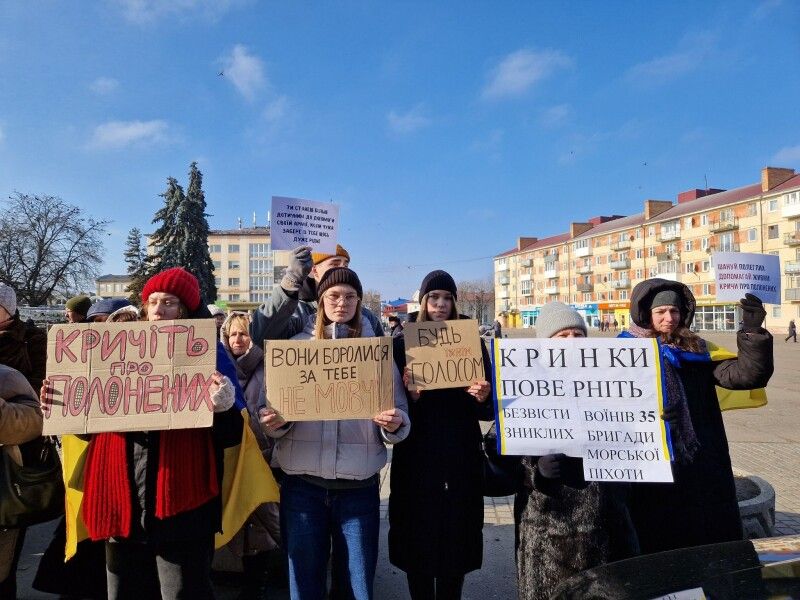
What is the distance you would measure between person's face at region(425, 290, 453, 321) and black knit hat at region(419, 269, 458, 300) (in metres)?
0.03

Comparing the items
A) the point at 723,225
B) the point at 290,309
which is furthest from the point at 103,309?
the point at 723,225

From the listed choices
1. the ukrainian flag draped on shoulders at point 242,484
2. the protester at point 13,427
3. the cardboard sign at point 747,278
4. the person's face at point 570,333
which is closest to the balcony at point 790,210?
the cardboard sign at point 747,278

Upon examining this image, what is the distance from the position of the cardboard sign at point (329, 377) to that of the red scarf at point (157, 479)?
1.38ft

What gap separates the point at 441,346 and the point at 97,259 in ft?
147

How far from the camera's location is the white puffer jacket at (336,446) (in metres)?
2.52

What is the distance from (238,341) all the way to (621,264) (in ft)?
240

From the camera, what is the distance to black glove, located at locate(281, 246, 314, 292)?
2.95 m

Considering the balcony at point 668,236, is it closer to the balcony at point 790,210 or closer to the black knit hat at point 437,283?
the balcony at point 790,210

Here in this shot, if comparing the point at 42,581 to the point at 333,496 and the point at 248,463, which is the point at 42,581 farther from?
the point at 333,496

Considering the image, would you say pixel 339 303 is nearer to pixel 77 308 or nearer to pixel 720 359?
pixel 720 359

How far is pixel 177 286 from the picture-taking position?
2.57m

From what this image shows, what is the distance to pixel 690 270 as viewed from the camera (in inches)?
A: 2377

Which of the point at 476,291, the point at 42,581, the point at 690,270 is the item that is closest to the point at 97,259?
the point at 42,581

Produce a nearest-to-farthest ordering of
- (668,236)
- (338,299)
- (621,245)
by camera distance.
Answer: (338,299), (668,236), (621,245)
